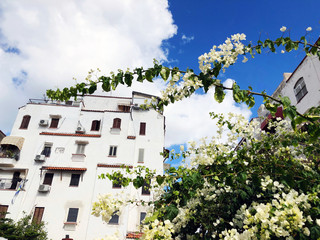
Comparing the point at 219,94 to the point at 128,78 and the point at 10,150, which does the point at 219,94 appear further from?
the point at 10,150

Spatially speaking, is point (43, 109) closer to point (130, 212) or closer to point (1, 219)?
point (1, 219)

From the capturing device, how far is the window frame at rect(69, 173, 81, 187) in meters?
19.2

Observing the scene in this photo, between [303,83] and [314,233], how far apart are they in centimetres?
1212

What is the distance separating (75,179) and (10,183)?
5.75m

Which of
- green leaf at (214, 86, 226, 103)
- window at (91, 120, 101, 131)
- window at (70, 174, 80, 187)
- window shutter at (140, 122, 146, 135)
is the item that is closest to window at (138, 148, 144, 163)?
window shutter at (140, 122, 146, 135)

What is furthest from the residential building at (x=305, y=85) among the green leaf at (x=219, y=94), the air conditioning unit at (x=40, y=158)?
the air conditioning unit at (x=40, y=158)

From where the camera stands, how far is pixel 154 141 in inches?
861

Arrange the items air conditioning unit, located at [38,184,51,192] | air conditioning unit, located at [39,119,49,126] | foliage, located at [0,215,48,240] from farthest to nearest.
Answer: air conditioning unit, located at [39,119,49,126] → air conditioning unit, located at [38,184,51,192] → foliage, located at [0,215,48,240]

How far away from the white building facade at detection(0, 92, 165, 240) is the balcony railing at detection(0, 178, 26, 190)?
75 mm

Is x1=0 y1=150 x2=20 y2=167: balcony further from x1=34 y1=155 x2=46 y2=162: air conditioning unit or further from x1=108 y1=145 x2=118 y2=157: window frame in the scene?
x1=108 y1=145 x2=118 y2=157: window frame

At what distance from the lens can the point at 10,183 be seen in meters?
19.0

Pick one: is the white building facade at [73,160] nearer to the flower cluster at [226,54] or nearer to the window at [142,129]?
the window at [142,129]

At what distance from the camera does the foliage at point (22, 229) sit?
1486cm

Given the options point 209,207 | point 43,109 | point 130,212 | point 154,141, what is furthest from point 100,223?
point 209,207
